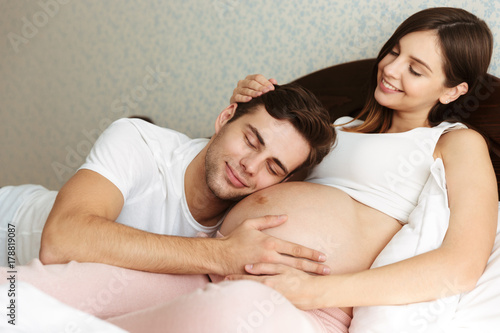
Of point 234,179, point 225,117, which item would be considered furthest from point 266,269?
point 225,117

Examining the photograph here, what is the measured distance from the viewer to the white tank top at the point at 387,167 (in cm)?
130

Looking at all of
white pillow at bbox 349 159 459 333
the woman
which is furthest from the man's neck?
white pillow at bbox 349 159 459 333

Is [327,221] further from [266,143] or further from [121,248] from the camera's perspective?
[121,248]

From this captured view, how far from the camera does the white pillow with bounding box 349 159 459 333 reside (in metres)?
0.99

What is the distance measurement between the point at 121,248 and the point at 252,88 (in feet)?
2.22

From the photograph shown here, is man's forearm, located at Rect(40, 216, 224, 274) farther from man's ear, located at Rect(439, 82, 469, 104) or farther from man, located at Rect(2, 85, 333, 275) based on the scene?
man's ear, located at Rect(439, 82, 469, 104)

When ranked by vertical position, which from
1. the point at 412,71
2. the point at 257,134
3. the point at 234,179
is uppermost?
the point at 412,71

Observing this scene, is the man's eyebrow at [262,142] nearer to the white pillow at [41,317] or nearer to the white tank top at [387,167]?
the white tank top at [387,167]

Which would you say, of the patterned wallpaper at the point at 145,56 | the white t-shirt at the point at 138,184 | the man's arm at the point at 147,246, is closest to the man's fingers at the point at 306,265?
the man's arm at the point at 147,246

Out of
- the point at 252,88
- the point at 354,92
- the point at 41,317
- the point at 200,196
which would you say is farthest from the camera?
the point at 354,92

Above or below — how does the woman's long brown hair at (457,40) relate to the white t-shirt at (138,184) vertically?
above

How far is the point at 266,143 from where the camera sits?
1.33 metres

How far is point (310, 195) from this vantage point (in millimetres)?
1256

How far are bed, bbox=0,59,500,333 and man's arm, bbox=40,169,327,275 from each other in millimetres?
178
